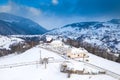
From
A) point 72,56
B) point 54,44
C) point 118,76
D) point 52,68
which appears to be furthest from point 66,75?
point 54,44

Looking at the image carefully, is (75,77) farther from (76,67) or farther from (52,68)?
(52,68)

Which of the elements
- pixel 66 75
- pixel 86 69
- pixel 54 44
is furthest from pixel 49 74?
pixel 54 44

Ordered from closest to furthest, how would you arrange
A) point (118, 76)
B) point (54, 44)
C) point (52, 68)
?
point (118, 76) → point (52, 68) → point (54, 44)

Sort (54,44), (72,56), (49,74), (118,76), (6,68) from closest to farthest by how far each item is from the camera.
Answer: (118,76), (49,74), (6,68), (72,56), (54,44)

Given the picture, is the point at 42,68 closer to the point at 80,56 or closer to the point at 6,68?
the point at 6,68

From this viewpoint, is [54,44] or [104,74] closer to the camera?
[104,74]

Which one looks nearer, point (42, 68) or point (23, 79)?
point (23, 79)

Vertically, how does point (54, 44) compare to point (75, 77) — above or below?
above

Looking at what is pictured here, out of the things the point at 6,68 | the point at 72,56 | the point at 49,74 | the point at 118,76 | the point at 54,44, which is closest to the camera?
the point at 118,76

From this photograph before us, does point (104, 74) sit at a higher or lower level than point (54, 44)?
lower
